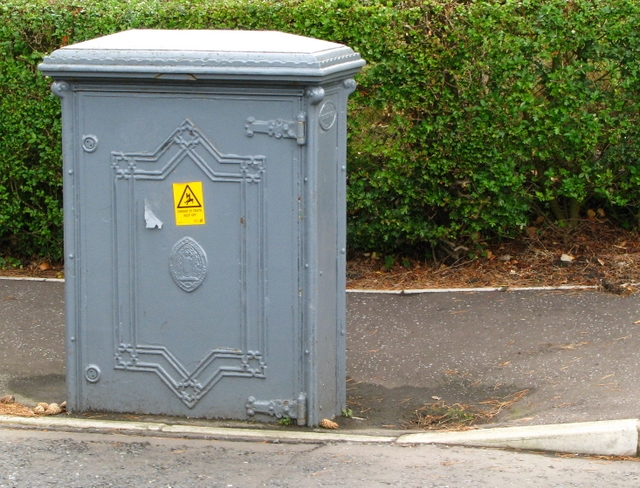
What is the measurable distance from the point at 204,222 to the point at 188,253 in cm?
17

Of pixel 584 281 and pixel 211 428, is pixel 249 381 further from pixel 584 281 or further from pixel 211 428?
pixel 584 281

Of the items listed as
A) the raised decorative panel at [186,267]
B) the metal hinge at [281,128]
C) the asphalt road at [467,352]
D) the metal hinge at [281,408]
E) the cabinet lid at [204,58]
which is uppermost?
the cabinet lid at [204,58]

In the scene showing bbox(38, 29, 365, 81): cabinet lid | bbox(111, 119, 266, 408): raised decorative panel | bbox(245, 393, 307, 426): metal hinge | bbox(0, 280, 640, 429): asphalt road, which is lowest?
bbox(0, 280, 640, 429): asphalt road

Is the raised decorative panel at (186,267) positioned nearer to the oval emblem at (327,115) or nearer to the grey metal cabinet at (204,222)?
the grey metal cabinet at (204,222)

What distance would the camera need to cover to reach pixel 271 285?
491cm

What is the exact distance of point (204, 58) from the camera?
4.67 metres

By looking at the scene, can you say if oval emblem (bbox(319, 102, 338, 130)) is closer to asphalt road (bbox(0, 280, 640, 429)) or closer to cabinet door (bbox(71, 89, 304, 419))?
cabinet door (bbox(71, 89, 304, 419))

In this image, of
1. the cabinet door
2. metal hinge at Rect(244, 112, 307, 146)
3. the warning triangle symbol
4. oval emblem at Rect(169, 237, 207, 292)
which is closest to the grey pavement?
the cabinet door

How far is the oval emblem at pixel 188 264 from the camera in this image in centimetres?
495

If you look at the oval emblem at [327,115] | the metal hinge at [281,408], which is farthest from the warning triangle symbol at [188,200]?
the metal hinge at [281,408]

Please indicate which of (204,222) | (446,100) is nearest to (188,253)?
(204,222)

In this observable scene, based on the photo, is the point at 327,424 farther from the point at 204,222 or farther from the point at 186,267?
the point at 204,222

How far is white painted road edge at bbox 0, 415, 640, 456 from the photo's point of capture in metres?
4.69

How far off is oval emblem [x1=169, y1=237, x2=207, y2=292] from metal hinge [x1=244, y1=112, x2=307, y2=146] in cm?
63
